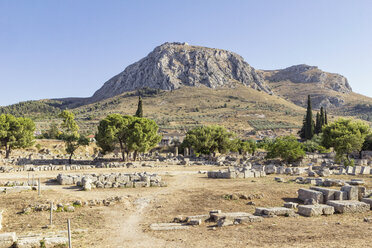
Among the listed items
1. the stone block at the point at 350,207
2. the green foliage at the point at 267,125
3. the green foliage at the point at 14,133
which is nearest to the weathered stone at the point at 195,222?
the stone block at the point at 350,207

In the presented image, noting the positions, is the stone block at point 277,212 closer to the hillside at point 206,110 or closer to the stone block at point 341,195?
the stone block at point 341,195

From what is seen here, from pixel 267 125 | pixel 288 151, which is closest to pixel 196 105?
pixel 267 125

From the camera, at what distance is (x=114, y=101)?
168375 mm

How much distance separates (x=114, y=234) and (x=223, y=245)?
4.76 meters

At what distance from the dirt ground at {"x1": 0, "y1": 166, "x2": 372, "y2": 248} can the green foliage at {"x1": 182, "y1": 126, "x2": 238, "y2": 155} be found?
29.0 metres

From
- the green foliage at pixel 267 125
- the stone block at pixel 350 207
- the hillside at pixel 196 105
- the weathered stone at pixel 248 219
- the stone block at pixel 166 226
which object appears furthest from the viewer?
the hillside at pixel 196 105

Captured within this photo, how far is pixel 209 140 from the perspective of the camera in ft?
167

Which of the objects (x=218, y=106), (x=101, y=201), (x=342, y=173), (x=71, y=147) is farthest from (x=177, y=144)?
(x=218, y=106)

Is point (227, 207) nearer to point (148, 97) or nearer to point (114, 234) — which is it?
point (114, 234)

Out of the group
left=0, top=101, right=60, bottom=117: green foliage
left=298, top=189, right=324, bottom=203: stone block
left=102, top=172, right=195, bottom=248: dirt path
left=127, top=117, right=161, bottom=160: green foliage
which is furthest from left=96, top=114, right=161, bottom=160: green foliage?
left=0, top=101, right=60, bottom=117: green foliage

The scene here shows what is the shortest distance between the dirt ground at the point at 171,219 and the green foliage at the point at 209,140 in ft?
95.3

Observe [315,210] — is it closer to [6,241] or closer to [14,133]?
[6,241]

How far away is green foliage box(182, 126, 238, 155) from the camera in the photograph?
5025cm

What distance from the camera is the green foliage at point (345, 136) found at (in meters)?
37.8
